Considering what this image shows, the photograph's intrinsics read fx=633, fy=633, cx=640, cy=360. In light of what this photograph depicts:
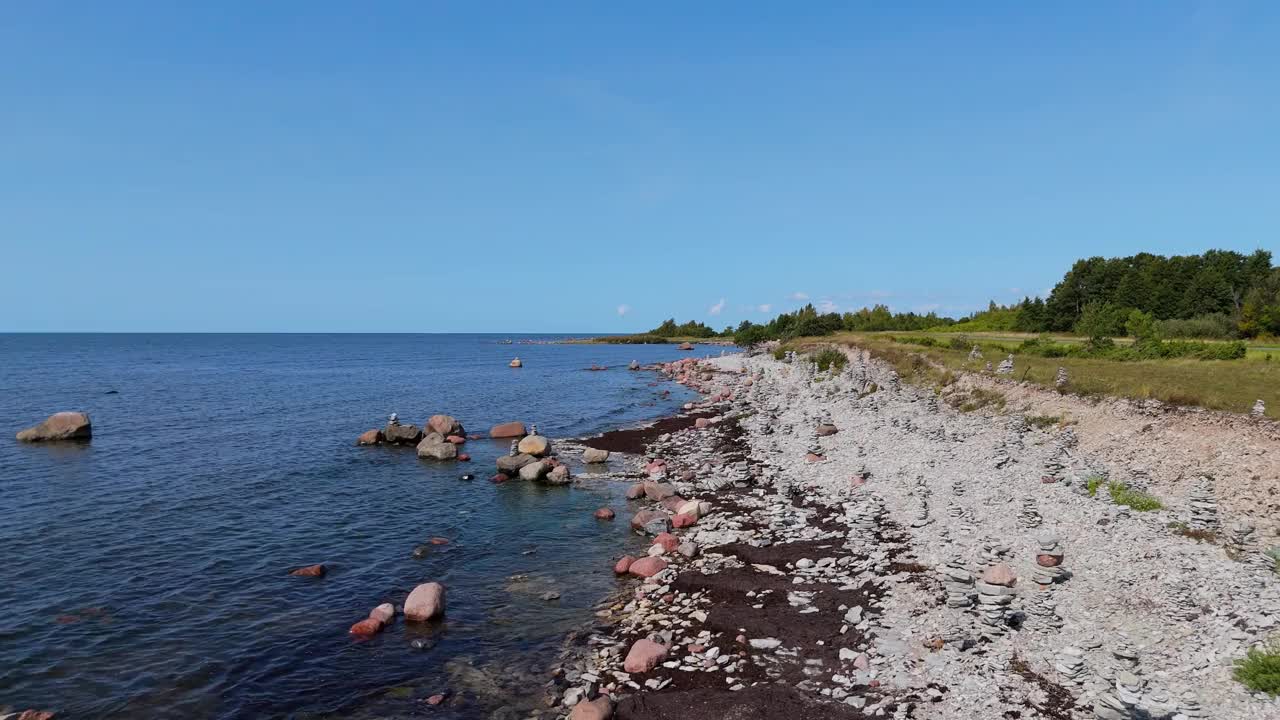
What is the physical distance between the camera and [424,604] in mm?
17438

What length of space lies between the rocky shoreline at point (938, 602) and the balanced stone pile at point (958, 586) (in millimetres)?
50

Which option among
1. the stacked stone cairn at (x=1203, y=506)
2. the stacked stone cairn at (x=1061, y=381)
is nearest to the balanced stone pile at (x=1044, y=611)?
the stacked stone cairn at (x=1203, y=506)

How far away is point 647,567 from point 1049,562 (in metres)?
11.1

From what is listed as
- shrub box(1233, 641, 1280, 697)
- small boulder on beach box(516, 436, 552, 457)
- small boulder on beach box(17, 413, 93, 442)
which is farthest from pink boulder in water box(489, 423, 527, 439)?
shrub box(1233, 641, 1280, 697)

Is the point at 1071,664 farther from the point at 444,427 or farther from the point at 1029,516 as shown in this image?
the point at 444,427

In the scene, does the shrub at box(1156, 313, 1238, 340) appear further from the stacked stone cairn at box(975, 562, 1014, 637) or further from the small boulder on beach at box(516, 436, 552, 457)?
the stacked stone cairn at box(975, 562, 1014, 637)

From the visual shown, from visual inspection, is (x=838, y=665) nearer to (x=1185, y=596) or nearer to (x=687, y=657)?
(x=687, y=657)

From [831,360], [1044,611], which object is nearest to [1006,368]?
[1044,611]

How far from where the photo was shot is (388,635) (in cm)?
1664

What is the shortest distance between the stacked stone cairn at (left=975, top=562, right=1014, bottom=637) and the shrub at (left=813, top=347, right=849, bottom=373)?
5137 centimetres

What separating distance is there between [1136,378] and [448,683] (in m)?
35.9

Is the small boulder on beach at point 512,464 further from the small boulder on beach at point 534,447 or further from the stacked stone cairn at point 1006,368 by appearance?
the stacked stone cairn at point 1006,368

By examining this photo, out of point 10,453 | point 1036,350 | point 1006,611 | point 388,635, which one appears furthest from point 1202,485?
point 10,453

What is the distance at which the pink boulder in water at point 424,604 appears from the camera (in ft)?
57.0
